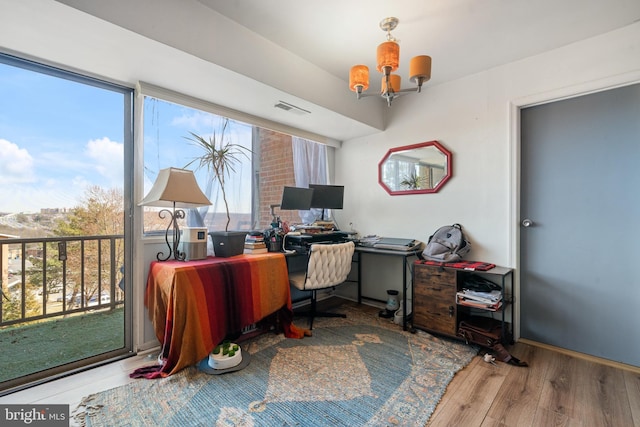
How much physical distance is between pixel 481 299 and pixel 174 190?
2561 mm

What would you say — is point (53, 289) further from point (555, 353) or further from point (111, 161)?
point (555, 353)

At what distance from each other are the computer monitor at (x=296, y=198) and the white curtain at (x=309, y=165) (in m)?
0.48

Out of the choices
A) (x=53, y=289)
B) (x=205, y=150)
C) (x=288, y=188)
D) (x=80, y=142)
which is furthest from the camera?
(x=288, y=188)

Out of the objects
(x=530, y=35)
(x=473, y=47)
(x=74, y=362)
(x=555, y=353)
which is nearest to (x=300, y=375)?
(x=74, y=362)

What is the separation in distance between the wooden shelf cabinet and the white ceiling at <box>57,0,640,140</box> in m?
1.90

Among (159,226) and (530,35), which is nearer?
(530,35)

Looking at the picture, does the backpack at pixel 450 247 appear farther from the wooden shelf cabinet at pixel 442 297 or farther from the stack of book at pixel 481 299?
the stack of book at pixel 481 299

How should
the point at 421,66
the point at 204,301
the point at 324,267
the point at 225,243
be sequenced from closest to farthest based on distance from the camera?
the point at 421,66 → the point at 204,301 → the point at 225,243 → the point at 324,267

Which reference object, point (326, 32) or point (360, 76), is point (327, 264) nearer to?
point (360, 76)

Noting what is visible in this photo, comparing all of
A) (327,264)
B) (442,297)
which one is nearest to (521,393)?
(442,297)

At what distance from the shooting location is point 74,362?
6.62ft

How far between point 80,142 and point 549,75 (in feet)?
12.6

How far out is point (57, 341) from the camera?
223cm

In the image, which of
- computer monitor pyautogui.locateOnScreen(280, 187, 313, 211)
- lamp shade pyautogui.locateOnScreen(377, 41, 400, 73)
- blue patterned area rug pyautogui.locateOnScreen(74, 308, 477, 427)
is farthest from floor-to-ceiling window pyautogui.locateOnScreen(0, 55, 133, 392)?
lamp shade pyautogui.locateOnScreen(377, 41, 400, 73)
